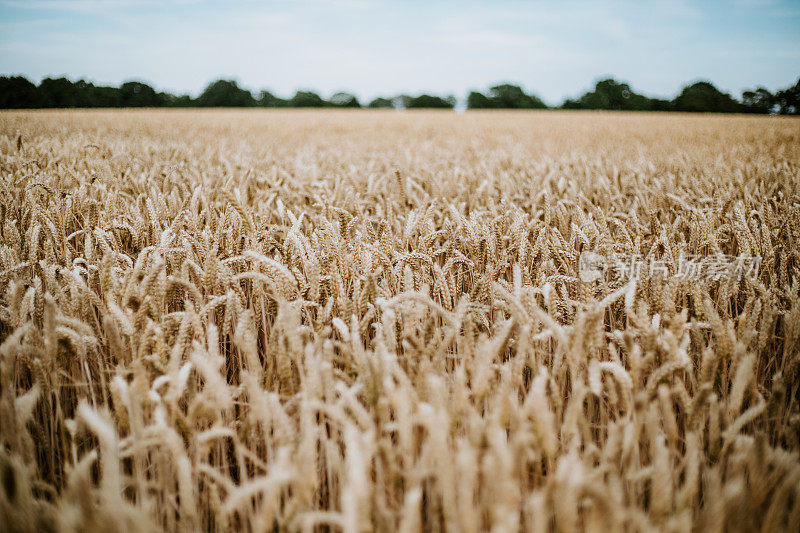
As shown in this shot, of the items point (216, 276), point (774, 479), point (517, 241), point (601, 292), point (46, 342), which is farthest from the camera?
point (517, 241)

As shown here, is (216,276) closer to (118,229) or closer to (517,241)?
(118,229)

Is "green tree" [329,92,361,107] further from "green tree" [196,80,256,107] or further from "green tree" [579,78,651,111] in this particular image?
"green tree" [579,78,651,111]

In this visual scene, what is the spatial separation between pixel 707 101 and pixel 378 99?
131ft

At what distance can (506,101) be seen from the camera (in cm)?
5738

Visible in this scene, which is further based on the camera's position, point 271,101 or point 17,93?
point 271,101

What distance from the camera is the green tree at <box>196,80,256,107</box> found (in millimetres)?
55875

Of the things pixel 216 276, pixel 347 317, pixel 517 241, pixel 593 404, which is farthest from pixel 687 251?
pixel 216 276

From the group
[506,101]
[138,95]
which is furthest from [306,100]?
[506,101]

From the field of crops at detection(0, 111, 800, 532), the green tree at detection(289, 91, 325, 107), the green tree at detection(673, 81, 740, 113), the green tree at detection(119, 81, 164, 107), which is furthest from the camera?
the green tree at detection(289, 91, 325, 107)

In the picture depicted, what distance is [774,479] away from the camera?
881 millimetres

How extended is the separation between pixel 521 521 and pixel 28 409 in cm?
112

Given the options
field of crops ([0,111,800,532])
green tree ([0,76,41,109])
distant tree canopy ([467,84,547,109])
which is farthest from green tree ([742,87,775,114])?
green tree ([0,76,41,109])

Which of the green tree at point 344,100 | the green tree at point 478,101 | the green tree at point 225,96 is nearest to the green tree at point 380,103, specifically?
the green tree at point 344,100

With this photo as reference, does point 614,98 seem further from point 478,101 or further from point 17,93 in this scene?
point 17,93
